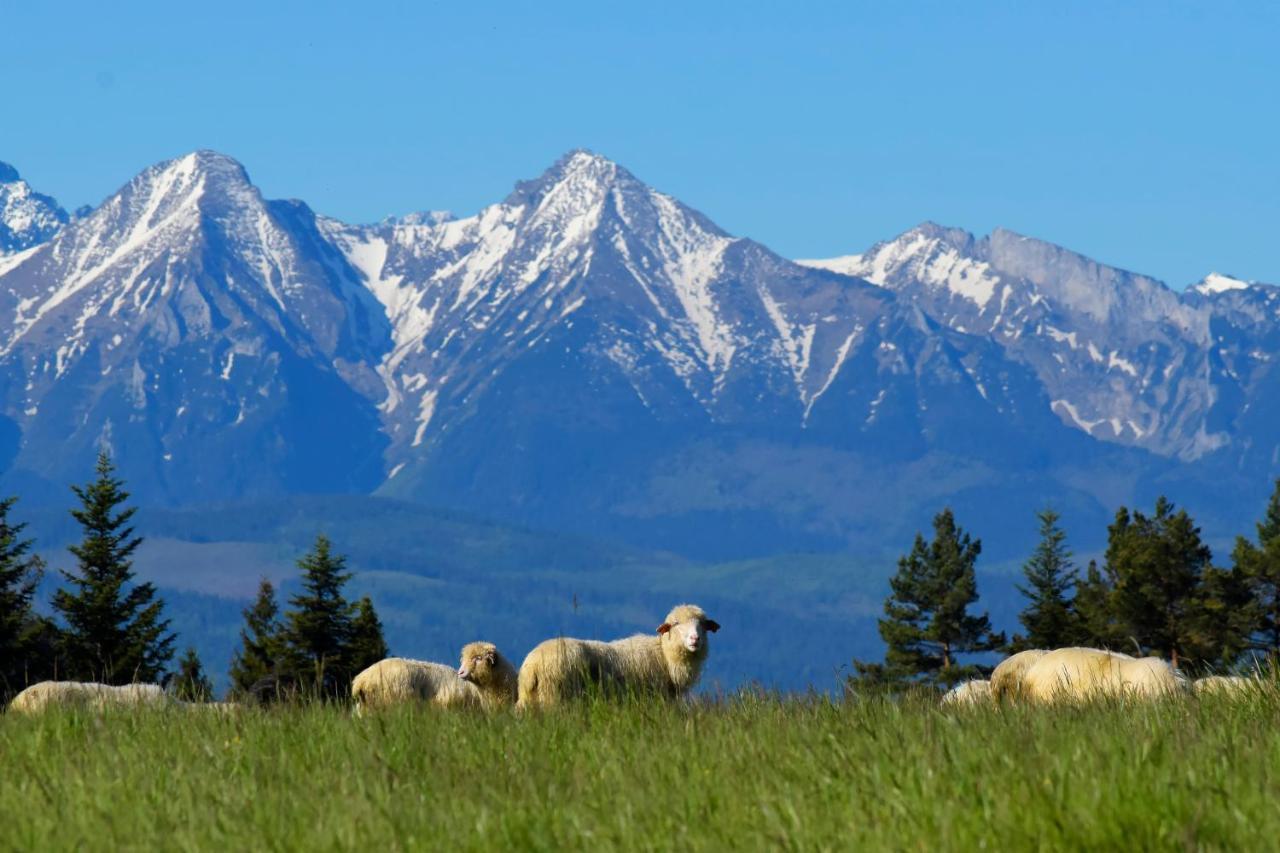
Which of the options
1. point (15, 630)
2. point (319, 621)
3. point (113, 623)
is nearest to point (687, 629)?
point (15, 630)

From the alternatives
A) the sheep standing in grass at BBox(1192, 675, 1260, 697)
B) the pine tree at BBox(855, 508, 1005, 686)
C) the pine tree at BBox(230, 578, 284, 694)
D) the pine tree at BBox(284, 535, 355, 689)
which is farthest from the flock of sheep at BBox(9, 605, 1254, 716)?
the pine tree at BBox(855, 508, 1005, 686)

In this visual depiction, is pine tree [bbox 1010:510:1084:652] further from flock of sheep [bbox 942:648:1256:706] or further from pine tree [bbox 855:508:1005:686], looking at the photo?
flock of sheep [bbox 942:648:1256:706]

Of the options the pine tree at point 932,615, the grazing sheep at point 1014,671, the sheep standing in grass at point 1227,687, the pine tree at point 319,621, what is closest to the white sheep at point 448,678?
the grazing sheep at point 1014,671

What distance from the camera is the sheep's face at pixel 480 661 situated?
2381cm

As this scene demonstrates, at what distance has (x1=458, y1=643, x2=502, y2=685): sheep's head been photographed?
938 inches

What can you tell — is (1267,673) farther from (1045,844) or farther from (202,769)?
(202,769)

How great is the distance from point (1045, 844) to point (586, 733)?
3.78m

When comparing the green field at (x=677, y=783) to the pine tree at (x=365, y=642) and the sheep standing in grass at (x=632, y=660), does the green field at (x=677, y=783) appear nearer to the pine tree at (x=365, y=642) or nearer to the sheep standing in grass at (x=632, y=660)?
the sheep standing in grass at (x=632, y=660)

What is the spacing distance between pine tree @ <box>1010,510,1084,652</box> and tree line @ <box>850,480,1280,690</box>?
0.31ft

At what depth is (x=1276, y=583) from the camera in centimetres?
7962

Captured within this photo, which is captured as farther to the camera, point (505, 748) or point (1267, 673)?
point (1267, 673)

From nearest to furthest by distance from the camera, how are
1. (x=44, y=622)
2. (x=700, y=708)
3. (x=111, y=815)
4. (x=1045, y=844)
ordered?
(x=1045, y=844), (x=111, y=815), (x=700, y=708), (x=44, y=622)

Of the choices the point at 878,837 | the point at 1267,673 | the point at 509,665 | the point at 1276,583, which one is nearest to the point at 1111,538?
the point at 1276,583

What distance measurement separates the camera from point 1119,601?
80500mm
